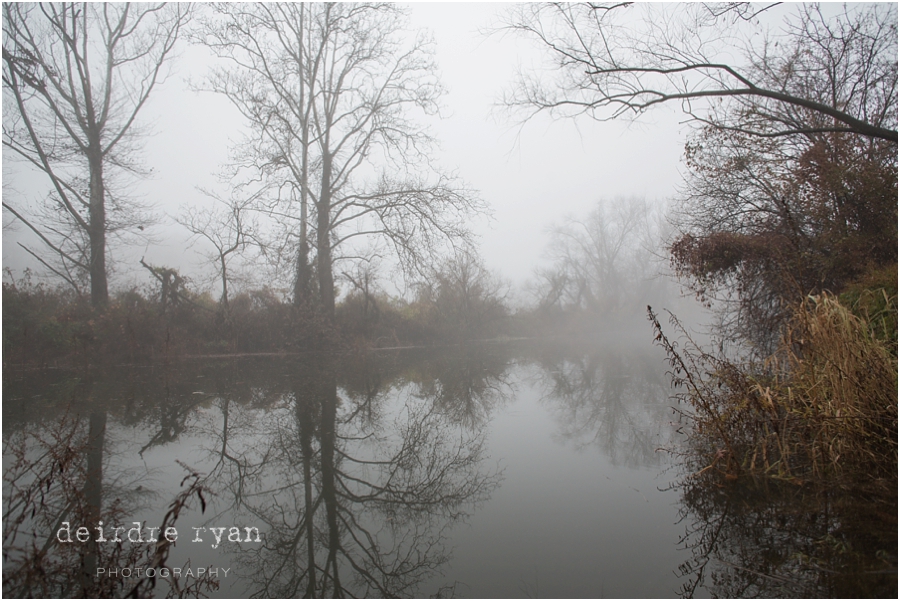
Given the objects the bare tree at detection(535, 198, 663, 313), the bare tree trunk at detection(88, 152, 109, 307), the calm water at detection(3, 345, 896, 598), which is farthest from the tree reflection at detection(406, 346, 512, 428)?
the bare tree at detection(535, 198, 663, 313)

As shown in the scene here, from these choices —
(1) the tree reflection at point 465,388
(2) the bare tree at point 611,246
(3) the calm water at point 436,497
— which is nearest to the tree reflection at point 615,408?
(3) the calm water at point 436,497

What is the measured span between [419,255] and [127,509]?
43.3 ft

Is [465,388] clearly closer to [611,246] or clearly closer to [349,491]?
[349,491]

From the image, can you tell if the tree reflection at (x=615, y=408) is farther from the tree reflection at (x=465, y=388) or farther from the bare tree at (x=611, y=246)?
the bare tree at (x=611, y=246)

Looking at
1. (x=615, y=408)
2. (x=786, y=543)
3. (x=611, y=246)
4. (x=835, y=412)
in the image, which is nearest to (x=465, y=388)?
(x=615, y=408)

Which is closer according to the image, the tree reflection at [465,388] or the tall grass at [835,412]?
the tall grass at [835,412]

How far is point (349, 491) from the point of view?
3.46 metres

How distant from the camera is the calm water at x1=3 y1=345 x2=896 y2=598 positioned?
2.35 meters

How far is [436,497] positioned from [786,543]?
79.3 inches

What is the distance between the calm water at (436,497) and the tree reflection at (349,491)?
13 millimetres

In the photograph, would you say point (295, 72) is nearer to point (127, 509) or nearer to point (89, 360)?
point (89, 360)

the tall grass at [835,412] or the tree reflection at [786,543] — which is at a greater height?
the tall grass at [835,412]

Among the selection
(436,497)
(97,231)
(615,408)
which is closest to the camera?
(436,497)

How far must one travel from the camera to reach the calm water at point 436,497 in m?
2.35
